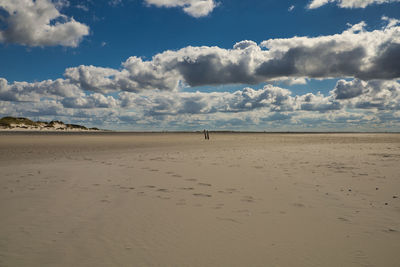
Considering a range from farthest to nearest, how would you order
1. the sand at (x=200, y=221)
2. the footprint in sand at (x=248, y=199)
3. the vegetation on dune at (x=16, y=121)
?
the vegetation on dune at (x=16, y=121), the footprint in sand at (x=248, y=199), the sand at (x=200, y=221)

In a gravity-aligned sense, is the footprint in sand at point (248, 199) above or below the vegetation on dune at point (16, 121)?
below

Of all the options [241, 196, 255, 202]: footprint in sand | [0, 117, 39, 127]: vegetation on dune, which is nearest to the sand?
[241, 196, 255, 202]: footprint in sand

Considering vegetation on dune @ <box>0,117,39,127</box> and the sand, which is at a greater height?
vegetation on dune @ <box>0,117,39,127</box>

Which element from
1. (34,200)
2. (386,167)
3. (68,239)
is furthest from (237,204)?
(386,167)

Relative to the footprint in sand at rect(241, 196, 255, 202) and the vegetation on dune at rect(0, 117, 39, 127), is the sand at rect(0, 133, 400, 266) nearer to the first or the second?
the footprint in sand at rect(241, 196, 255, 202)

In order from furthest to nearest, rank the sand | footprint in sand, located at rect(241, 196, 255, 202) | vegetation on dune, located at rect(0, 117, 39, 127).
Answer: vegetation on dune, located at rect(0, 117, 39, 127), footprint in sand, located at rect(241, 196, 255, 202), the sand

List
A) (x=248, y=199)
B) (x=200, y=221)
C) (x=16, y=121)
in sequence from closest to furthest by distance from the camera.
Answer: (x=200, y=221)
(x=248, y=199)
(x=16, y=121)

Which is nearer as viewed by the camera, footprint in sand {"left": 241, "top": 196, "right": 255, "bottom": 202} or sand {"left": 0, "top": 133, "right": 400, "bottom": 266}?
sand {"left": 0, "top": 133, "right": 400, "bottom": 266}

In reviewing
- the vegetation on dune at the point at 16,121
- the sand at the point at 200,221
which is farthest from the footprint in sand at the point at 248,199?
the vegetation on dune at the point at 16,121

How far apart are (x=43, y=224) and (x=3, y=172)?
9.79 meters

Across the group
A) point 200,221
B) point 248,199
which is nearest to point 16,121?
point 248,199

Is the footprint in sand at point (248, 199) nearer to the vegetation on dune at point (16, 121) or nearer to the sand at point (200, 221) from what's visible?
the sand at point (200, 221)

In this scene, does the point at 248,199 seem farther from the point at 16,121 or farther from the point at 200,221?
the point at 16,121

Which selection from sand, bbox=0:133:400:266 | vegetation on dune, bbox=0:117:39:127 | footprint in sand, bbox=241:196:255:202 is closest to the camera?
sand, bbox=0:133:400:266
